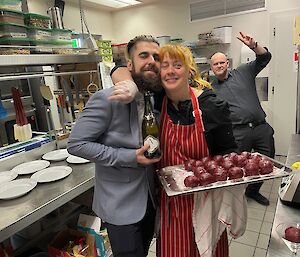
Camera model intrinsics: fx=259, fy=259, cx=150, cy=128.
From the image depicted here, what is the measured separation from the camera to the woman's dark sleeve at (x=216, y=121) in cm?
117

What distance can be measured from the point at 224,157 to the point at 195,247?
0.49 metres

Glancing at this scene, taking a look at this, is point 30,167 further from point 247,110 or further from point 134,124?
point 247,110

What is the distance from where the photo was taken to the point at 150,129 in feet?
3.99

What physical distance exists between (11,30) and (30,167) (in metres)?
0.93

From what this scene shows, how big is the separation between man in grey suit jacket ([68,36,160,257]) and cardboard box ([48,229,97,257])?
0.68 metres

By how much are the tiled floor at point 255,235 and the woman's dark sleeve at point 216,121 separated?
1283mm

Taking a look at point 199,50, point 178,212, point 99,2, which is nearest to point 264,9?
point 199,50

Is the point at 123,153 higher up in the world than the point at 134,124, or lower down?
lower down

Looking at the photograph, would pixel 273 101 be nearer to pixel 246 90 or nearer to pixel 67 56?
pixel 246 90

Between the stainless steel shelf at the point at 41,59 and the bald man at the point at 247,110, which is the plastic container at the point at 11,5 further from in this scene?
the bald man at the point at 247,110

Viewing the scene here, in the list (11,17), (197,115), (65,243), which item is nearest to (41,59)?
(11,17)

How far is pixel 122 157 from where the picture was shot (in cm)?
109

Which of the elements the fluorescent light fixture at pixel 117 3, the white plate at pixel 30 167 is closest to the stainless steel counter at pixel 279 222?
the white plate at pixel 30 167

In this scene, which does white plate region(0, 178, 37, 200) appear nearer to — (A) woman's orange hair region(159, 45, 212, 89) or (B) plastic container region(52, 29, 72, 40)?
(A) woman's orange hair region(159, 45, 212, 89)
